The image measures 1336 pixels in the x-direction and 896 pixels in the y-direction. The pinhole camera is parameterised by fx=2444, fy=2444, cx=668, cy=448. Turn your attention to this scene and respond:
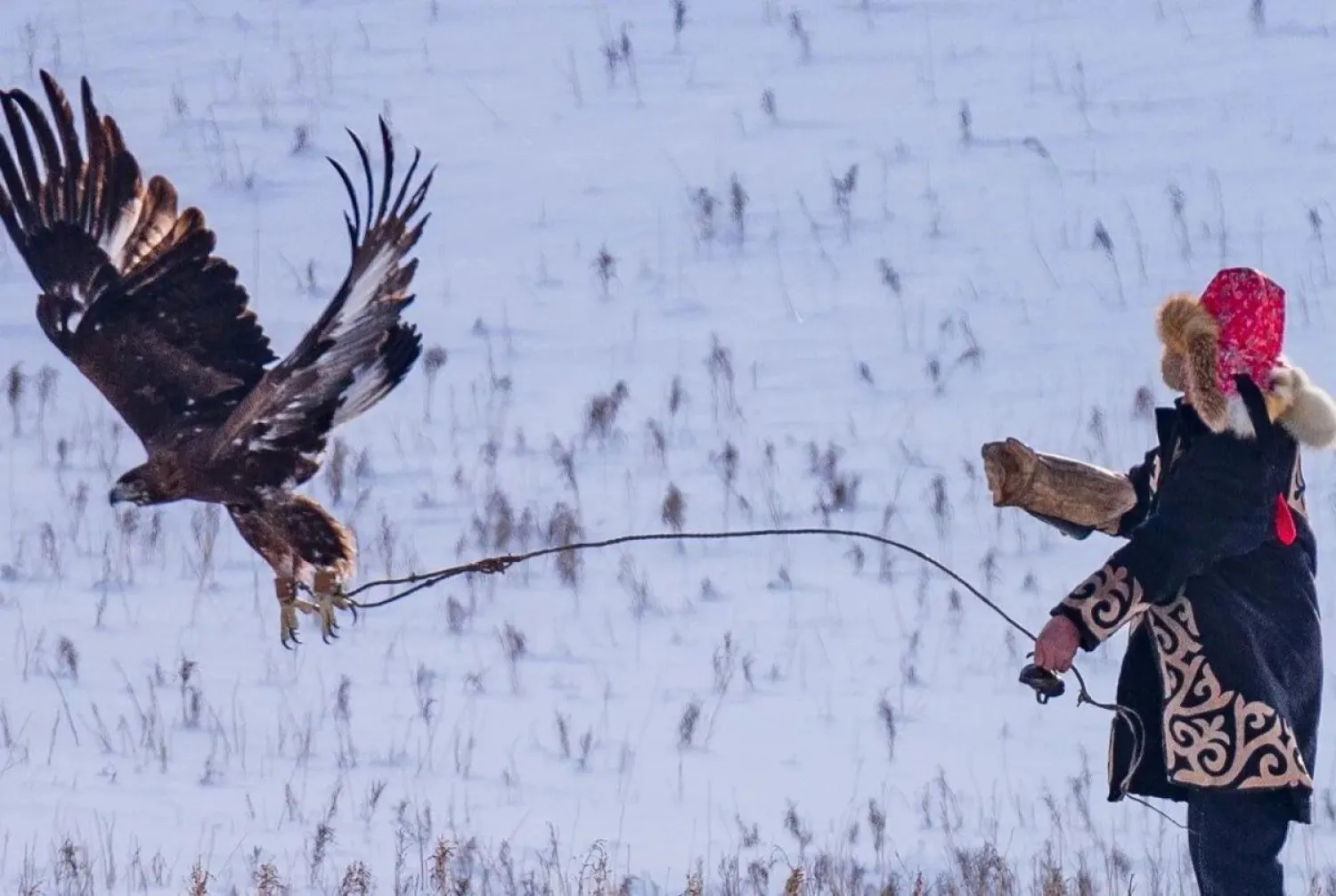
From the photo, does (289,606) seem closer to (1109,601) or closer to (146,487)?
(146,487)

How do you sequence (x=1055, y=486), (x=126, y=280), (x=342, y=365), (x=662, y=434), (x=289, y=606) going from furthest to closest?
(x=662, y=434), (x=126, y=280), (x=289, y=606), (x=342, y=365), (x=1055, y=486)

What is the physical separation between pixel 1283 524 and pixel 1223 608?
0.18 meters

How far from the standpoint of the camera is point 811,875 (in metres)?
5.76

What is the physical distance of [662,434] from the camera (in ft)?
30.7

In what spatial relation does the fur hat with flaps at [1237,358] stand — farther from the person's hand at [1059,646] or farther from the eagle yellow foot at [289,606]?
the eagle yellow foot at [289,606]

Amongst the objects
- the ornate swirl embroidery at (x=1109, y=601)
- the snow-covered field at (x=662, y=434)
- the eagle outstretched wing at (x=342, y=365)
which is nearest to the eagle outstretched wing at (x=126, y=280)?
the eagle outstretched wing at (x=342, y=365)

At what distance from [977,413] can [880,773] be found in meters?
2.85

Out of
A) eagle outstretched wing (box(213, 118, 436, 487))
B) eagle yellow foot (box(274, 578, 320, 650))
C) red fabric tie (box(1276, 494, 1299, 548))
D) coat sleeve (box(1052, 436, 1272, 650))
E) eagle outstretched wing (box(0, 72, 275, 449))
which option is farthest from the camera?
eagle outstretched wing (box(0, 72, 275, 449))

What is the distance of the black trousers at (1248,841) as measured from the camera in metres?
4.27

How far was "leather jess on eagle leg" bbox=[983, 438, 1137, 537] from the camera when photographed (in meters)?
4.43

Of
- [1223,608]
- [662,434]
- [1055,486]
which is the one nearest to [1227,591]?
[1223,608]

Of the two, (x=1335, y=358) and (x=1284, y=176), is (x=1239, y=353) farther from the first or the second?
(x=1284, y=176)

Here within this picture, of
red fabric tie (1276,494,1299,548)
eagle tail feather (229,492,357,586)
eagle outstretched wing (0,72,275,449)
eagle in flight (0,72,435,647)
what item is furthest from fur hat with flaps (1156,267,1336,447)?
eagle outstretched wing (0,72,275,449)

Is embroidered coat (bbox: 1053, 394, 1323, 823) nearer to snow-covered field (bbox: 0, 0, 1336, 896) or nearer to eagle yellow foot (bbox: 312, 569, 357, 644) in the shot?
snow-covered field (bbox: 0, 0, 1336, 896)
